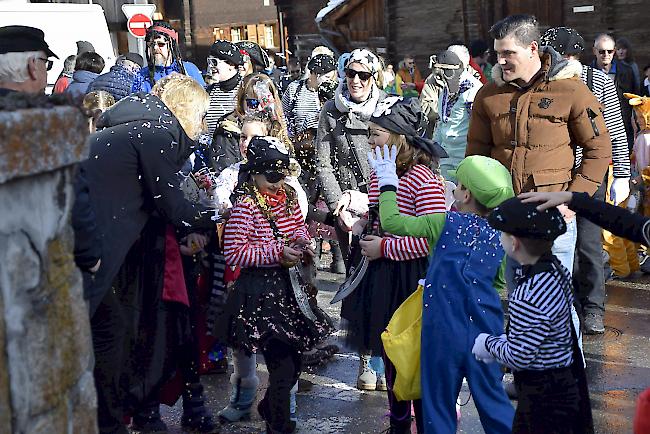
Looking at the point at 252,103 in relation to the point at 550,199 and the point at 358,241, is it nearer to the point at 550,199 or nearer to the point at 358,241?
the point at 358,241

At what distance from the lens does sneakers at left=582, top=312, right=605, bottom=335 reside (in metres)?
6.85

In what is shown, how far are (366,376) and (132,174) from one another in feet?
6.74

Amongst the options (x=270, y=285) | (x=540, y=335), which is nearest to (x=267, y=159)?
(x=270, y=285)

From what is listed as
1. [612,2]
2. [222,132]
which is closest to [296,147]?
[222,132]

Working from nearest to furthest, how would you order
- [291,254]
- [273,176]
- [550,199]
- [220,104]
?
1. [550,199]
2. [291,254]
3. [273,176]
4. [220,104]

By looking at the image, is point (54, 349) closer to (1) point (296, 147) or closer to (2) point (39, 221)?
(2) point (39, 221)

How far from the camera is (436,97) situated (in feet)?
30.9

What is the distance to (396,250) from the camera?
4777 millimetres

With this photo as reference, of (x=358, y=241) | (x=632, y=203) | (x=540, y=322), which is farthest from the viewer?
(x=632, y=203)

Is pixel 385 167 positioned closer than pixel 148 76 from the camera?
Yes

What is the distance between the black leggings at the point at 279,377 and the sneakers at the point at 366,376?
1.00m

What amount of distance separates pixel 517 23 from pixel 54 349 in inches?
144

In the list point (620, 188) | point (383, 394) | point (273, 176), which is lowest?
point (383, 394)

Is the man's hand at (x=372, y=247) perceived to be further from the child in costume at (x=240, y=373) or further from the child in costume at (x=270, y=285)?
the child in costume at (x=240, y=373)
